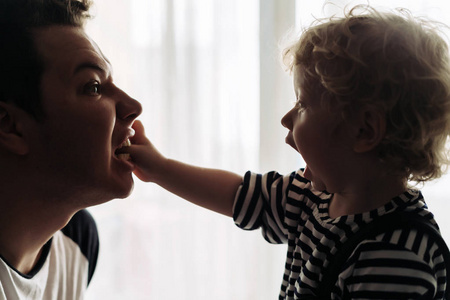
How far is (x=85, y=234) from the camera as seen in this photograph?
135 cm

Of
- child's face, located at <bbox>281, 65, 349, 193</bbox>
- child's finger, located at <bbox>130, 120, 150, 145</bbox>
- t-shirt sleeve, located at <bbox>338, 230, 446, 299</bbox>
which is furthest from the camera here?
child's finger, located at <bbox>130, 120, 150, 145</bbox>

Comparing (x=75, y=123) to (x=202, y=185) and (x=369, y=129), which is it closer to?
(x=202, y=185)

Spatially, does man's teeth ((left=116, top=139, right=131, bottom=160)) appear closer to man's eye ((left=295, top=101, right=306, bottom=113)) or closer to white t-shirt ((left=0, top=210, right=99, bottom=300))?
white t-shirt ((left=0, top=210, right=99, bottom=300))

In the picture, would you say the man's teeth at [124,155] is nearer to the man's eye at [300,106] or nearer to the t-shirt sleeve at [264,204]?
the t-shirt sleeve at [264,204]

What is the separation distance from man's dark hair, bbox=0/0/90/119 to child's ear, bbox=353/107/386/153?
26.4 inches

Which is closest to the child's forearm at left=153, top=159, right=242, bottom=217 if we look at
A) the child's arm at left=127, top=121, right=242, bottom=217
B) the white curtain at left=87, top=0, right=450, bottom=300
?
the child's arm at left=127, top=121, right=242, bottom=217

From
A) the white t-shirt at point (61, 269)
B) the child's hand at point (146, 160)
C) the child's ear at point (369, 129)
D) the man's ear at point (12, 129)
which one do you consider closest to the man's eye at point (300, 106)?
the child's ear at point (369, 129)

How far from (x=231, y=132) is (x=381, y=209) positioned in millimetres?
1003

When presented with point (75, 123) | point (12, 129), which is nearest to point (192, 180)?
point (75, 123)

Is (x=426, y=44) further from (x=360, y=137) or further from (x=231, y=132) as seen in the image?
(x=231, y=132)

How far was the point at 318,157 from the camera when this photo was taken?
0.99 metres

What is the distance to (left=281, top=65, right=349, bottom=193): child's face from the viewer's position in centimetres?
97

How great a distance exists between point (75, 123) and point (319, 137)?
1.74ft

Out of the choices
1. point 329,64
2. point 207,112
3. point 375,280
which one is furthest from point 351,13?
point 207,112
